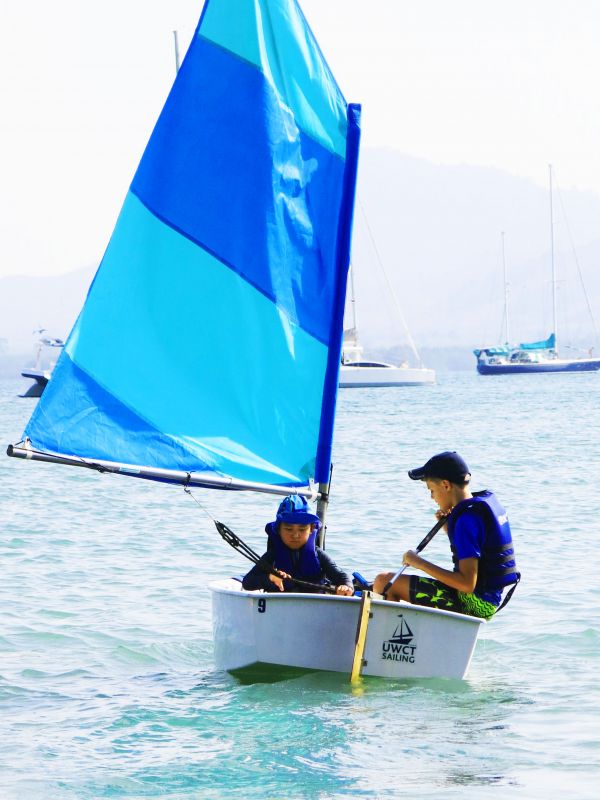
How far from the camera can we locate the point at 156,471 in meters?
8.33

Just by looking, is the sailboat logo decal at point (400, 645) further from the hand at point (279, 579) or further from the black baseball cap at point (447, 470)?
the black baseball cap at point (447, 470)

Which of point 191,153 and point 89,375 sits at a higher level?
point 191,153

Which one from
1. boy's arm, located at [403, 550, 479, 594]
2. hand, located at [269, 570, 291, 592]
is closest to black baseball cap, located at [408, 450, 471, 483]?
boy's arm, located at [403, 550, 479, 594]

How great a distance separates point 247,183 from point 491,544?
9.51ft

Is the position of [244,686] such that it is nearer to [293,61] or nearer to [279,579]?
[279,579]

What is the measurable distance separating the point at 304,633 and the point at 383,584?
0.61m

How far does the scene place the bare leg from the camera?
314 inches

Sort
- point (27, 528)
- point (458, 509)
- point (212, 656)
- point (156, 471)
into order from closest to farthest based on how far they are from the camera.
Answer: point (458, 509), point (156, 471), point (212, 656), point (27, 528)

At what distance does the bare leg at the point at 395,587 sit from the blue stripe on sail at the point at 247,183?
1.71 metres

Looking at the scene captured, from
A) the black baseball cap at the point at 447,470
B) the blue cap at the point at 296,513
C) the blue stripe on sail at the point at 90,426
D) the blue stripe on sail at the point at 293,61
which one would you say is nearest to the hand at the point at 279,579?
the blue cap at the point at 296,513

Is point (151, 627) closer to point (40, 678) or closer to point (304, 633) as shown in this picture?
point (40, 678)

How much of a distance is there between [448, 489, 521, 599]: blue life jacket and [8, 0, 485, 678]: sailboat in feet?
3.97

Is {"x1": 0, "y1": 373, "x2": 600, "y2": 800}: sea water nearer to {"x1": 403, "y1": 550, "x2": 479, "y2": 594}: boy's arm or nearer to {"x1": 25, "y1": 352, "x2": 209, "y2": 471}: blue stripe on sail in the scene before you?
{"x1": 403, "y1": 550, "x2": 479, "y2": 594}: boy's arm

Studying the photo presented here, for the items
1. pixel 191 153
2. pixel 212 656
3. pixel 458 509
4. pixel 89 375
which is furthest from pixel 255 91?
pixel 212 656
